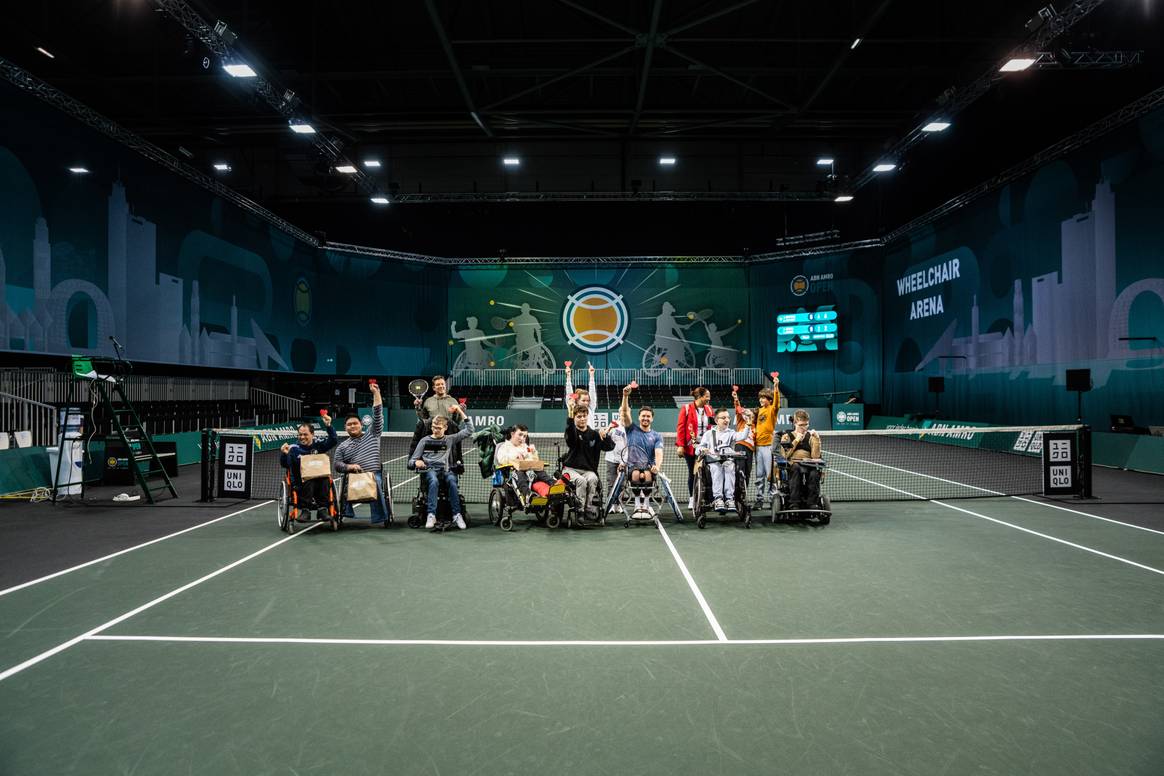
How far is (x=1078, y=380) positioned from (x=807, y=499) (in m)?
9.28

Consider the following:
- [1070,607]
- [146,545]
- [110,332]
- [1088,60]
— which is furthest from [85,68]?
[1088,60]

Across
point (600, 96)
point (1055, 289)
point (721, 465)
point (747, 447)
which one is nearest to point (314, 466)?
point (721, 465)

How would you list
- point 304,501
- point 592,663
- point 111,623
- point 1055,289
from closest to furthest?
point 592,663 < point 111,623 < point 304,501 < point 1055,289

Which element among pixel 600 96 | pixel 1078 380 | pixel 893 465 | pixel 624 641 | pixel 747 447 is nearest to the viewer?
pixel 624 641

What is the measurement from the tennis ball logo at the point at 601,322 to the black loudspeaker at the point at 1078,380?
1523cm

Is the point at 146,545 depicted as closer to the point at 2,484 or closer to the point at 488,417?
the point at 2,484

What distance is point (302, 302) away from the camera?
21.2 metres

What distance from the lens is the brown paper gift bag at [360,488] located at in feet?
23.1

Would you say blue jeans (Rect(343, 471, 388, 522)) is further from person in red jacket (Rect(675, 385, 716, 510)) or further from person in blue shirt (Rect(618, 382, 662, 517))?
person in red jacket (Rect(675, 385, 716, 510))

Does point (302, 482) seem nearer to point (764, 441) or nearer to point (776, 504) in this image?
point (776, 504)

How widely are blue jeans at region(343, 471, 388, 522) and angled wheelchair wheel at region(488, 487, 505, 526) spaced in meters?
1.33

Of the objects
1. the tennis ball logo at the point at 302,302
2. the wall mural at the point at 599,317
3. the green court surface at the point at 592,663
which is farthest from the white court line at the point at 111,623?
the wall mural at the point at 599,317

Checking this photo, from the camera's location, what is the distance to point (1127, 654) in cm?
362

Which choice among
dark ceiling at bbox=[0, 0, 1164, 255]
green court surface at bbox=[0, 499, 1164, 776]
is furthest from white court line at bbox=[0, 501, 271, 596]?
dark ceiling at bbox=[0, 0, 1164, 255]
